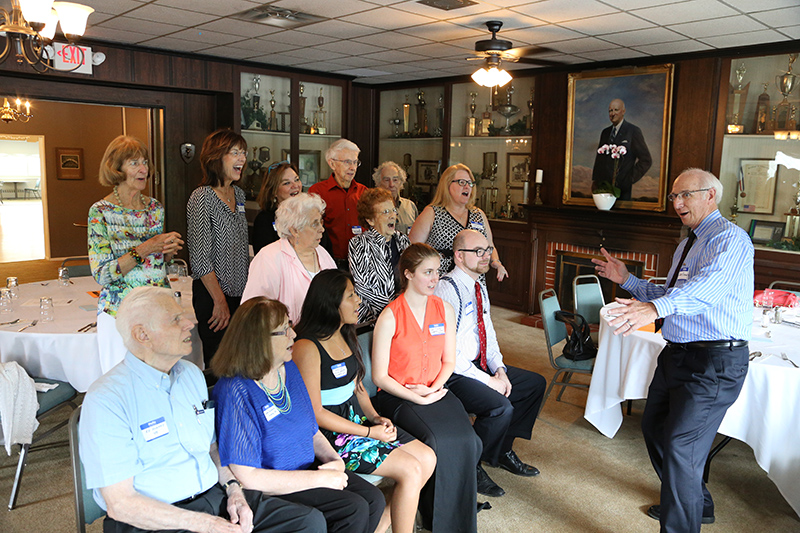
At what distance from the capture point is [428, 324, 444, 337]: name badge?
3051 millimetres

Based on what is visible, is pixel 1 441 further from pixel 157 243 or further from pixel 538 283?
pixel 538 283

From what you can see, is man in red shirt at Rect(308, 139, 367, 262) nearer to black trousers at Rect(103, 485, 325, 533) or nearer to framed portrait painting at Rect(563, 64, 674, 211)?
black trousers at Rect(103, 485, 325, 533)

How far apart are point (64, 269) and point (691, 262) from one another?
427 cm

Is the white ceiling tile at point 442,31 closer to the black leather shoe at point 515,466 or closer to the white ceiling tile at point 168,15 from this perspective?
the white ceiling tile at point 168,15

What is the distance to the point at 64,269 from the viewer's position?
4629mm

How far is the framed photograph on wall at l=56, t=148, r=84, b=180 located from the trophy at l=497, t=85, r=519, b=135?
300 inches

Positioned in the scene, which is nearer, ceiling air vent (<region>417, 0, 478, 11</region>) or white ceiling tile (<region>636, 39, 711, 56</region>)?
ceiling air vent (<region>417, 0, 478, 11</region>)

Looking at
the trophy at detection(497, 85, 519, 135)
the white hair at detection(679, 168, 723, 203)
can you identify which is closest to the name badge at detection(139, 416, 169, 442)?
the white hair at detection(679, 168, 723, 203)

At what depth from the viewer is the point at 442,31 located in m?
5.22

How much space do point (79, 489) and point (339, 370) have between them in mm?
1059

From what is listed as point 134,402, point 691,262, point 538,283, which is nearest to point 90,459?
point 134,402

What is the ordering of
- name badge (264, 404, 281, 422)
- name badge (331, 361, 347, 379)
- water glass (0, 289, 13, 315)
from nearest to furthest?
name badge (264, 404, 281, 422) < name badge (331, 361, 347, 379) < water glass (0, 289, 13, 315)

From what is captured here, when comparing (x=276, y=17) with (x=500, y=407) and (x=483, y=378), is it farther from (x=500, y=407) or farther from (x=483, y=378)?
(x=500, y=407)

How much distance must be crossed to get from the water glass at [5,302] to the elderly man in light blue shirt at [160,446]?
2377mm
